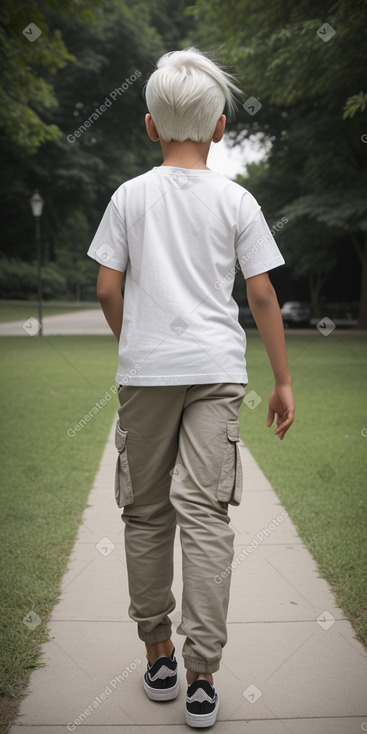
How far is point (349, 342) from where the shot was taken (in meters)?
21.0

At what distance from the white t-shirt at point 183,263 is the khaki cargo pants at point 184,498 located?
0.07 m

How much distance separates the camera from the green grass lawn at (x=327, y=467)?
11.5ft

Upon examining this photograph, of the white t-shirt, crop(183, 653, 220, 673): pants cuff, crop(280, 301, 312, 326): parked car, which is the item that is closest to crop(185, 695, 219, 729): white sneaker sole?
crop(183, 653, 220, 673): pants cuff

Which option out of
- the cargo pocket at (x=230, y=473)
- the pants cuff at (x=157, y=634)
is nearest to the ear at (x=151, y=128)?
the cargo pocket at (x=230, y=473)

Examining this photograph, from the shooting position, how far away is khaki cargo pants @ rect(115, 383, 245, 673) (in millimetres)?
2170

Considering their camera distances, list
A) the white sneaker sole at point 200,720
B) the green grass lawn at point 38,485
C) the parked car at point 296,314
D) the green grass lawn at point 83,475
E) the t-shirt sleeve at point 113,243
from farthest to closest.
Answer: the parked car at point 296,314
the green grass lawn at point 83,475
the green grass lawn at point 38,485
the t-shirt sleeve at point 113,243
the white sneaker sole at point 200,720

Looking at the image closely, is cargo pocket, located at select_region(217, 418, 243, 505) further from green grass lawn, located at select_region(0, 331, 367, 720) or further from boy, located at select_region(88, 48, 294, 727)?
green grass lawn, located at select_region(0, 331, 367, 720)

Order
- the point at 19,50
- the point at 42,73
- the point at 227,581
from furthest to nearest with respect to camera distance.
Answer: the point at 42,73 → the point at 19,50 → the point at 227,581

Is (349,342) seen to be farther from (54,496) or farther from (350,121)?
(54,496)

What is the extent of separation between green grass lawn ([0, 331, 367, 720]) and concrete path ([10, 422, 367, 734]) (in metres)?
0.10

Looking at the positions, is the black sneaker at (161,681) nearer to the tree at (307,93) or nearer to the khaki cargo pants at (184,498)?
the khaki cargo pants at (184,498)

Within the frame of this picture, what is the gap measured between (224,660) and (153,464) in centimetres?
85

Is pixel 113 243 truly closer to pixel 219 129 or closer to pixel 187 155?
pixel 187 155

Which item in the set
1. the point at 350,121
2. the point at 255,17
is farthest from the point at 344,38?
the point at 350,121
